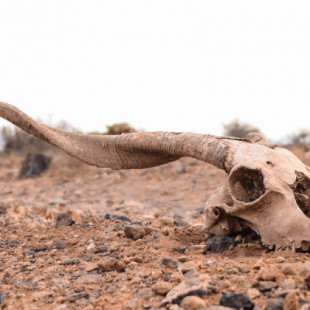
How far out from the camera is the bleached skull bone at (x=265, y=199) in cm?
311

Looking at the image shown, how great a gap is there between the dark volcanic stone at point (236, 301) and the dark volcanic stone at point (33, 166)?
1365cm

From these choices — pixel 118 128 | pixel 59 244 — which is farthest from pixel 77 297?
pixel 118 128

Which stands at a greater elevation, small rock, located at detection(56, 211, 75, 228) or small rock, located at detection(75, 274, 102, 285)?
small rock, located at detection(56, 211, 75, 228)

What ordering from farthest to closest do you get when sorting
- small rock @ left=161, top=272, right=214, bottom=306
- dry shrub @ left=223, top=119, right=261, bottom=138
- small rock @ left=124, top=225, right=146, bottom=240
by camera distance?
1. dry shrub @ left=223, top=119, right=261, bottom=138
2. small rock @ left=124, top=225, right=146, bottom=240
3. small rock @ left=161, top=272, right=214, bottom=306

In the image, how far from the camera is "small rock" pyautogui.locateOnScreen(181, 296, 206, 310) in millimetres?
2207

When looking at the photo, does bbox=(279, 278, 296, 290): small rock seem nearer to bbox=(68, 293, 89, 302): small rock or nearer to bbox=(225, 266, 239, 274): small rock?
bbox=(225, 266, 239, 274): small rock

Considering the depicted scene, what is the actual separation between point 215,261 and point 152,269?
406mm

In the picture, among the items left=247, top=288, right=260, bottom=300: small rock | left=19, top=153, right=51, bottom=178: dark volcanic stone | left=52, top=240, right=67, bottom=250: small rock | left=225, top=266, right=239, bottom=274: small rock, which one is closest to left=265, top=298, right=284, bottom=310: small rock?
left=247, top=288, right=260, bottom=300: small rock

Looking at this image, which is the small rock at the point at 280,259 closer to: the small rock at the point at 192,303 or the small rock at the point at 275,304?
the small rock at the point at 275,304

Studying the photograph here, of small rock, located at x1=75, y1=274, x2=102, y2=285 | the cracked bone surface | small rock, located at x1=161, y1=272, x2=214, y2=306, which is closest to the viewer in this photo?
small rock, located at x1=161, y1=272, x2=214, y2=306

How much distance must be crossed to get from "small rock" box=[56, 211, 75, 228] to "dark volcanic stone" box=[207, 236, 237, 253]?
73.4 inches

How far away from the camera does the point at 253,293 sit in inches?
90.0

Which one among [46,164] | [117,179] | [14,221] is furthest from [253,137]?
[46,164]

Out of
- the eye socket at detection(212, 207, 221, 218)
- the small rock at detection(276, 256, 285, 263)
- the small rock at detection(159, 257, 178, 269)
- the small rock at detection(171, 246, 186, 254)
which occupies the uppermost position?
the eye socket at detection(212, 207, 221, 218)
